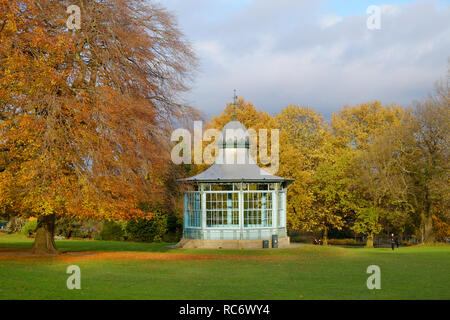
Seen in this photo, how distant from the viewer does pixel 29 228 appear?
42.8m

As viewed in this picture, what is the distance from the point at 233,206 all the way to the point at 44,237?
37.0 feet

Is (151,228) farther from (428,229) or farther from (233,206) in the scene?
(428,229)

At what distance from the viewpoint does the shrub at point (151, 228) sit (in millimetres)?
40025

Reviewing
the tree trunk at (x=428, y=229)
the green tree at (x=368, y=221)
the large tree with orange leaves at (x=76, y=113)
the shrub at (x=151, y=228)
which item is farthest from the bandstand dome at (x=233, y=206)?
the tree trunk at (x=428, y=229)

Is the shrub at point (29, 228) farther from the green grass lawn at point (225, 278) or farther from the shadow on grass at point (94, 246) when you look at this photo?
the green grass lawn at point (225, 278)

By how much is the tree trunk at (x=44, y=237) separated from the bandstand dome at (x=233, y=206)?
769 cm

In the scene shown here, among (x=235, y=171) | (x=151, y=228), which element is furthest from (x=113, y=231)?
(x=235, y=171)

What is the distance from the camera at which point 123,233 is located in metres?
41.7

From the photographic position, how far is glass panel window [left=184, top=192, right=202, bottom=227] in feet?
98.7

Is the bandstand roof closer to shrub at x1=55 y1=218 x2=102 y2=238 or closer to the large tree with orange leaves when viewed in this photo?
the large tree with orange leaves

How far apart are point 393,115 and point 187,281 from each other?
1660 inches

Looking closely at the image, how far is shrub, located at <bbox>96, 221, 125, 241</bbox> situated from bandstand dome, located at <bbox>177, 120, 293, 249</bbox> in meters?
12.1

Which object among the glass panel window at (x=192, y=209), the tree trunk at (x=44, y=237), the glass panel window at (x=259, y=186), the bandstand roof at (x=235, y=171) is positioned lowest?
the tree trunk at (x=44, y=237)
